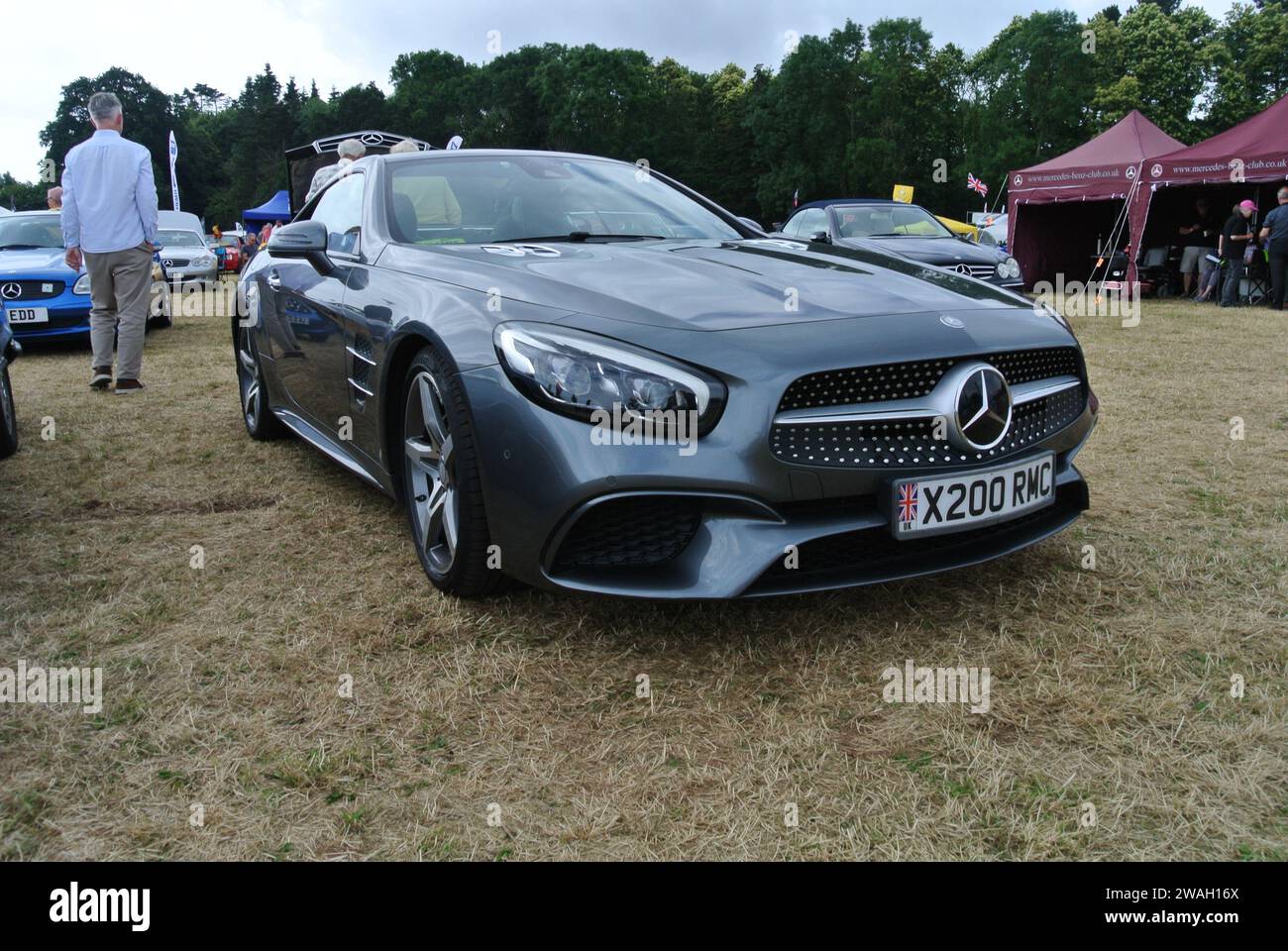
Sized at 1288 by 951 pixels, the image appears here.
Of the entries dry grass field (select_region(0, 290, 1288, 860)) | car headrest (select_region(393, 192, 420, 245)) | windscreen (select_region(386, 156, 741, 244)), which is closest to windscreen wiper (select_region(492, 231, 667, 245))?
windscreen (select_region(386, 156, 741, 244))

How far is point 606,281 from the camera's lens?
8.49 ft

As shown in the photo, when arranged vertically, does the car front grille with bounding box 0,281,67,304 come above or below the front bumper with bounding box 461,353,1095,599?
above

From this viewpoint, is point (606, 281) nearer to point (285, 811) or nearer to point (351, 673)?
point (351, 673)

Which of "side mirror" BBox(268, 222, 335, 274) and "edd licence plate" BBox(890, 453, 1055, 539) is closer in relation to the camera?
"edd licence plate" BBox(890, 453, 1055, 539)

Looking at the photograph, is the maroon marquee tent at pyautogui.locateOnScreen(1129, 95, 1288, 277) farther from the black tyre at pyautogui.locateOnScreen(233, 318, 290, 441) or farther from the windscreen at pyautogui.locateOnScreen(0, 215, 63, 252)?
the windscreen at pyautogui.locateOnScreen(0, 215, 63, 252)

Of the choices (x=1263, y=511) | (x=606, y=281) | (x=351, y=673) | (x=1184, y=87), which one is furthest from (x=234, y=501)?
(x=1184, y=87)

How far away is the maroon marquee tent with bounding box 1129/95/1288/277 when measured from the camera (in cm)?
1384

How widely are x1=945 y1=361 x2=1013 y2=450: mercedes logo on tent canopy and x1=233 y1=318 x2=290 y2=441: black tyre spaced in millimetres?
3476

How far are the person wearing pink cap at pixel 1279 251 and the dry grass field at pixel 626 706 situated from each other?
441 inches

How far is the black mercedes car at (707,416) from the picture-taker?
2.23m

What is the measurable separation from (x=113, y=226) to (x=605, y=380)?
18.5ft

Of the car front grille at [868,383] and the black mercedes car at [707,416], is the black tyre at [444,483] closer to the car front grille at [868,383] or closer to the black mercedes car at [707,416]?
the black mercedes car at [707,416]

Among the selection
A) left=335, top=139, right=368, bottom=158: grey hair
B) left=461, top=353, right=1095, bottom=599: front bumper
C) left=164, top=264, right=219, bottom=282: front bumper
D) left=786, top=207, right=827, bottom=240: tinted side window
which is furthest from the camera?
left=164, top=264, right=219, bottom=282: front bumper

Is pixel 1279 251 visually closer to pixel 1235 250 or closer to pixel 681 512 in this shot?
pixel 1235 250
